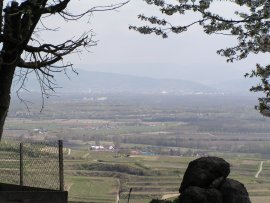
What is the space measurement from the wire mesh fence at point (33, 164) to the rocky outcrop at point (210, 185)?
2.84 m

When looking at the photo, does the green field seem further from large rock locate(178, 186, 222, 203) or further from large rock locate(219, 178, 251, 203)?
large rock locate(178, 186, 222, 203)

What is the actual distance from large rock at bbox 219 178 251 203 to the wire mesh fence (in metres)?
3.56

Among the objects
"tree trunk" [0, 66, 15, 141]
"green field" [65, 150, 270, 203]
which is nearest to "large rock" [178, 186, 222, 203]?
"tree trunk" [0, 66, 15, 141]

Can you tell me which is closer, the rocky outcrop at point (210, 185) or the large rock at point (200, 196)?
the large rock at point (200, 196)

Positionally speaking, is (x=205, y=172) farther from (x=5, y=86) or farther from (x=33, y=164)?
(x=5, y=86)

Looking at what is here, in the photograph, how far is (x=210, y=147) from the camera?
8119 centimetres

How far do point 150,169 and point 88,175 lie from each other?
357 inches

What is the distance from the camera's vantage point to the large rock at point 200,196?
10.3 meters

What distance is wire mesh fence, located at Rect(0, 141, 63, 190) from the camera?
11547 millimetres

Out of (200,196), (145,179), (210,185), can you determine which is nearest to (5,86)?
(200,196)

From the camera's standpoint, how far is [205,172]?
1121 cm

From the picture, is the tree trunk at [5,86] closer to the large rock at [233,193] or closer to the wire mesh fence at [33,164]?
the wire mesh fence at [33,164]

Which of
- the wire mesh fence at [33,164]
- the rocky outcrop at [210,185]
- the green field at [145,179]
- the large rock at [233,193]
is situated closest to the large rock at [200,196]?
the rocky outcrop at [210,185]

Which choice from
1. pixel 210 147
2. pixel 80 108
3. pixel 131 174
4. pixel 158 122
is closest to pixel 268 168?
pixel 131 174
